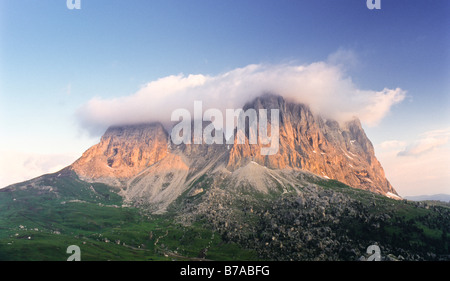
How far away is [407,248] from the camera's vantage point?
194625 mm
